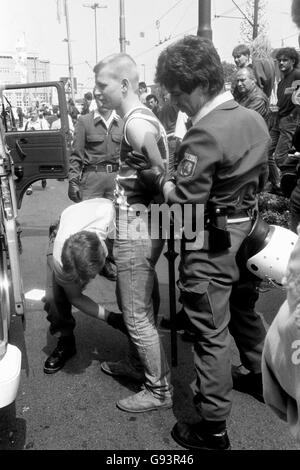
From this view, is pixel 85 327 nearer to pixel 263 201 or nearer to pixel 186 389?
pixel 186 389

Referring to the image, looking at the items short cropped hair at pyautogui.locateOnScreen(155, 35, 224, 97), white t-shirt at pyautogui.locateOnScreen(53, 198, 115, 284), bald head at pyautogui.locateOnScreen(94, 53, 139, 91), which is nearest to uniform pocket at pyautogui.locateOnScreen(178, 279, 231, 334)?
white t-shirt at pyautogui.locateOnScreen(53, 198, 115, 284)

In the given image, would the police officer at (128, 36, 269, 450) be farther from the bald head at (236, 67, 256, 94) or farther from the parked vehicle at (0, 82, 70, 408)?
the bald head at (236, 67, 256, 94)

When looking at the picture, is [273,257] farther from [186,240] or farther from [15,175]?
[15,175]

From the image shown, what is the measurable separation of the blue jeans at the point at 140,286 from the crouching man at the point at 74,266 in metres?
0.16

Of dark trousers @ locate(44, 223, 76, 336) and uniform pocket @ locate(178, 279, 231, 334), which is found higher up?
uniform pocket @ locate(178, 279, 231, 334)

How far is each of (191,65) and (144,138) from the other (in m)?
0.46

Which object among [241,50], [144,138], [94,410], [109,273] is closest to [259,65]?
[241,50]

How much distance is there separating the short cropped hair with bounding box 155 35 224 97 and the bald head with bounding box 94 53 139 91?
482 mm

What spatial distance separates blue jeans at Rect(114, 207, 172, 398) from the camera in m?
2.50

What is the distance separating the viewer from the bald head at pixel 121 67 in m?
2.55

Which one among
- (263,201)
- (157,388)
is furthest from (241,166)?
(263,201)

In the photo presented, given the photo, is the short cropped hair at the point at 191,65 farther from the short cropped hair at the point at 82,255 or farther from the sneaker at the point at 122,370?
the sneaker at the point at 122,370

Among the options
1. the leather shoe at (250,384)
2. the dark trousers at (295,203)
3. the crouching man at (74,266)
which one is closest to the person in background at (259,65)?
the dark trousers at (295,203)
